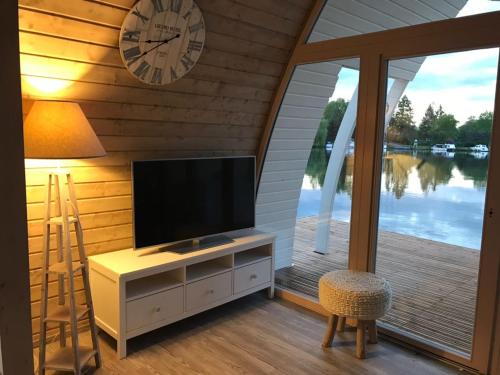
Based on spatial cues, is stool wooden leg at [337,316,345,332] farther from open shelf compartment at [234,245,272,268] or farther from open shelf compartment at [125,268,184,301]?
open shelf compartment at [125,268,184,301]

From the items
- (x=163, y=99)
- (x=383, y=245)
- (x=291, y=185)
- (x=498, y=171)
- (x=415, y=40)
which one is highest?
(x=415, y=40)

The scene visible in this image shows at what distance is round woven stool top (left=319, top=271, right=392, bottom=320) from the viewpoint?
2.60 metres

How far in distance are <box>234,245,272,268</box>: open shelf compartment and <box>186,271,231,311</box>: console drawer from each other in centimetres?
22

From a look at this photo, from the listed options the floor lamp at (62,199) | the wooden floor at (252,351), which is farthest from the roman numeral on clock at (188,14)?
the wooden floor at (252,351)

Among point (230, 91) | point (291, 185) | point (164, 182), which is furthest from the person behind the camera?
point (291, 185)

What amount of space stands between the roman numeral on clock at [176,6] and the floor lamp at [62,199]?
827 millimetres

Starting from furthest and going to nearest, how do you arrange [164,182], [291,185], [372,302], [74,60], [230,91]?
1. [291,185]
2. [230,91]
3. [164,182]
4. [372,302]
5. [74,60]

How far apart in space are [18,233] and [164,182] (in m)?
1.27

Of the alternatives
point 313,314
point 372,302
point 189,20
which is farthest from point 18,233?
point 313,314

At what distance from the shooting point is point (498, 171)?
7.89 ft

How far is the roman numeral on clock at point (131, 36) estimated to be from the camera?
95.6 inches

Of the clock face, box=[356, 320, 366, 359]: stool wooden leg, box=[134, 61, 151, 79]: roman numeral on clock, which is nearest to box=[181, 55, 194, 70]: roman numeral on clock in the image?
the clock face

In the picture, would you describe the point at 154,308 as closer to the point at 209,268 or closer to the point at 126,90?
the point at 209,268

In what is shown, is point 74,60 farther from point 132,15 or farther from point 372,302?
point 372,302
